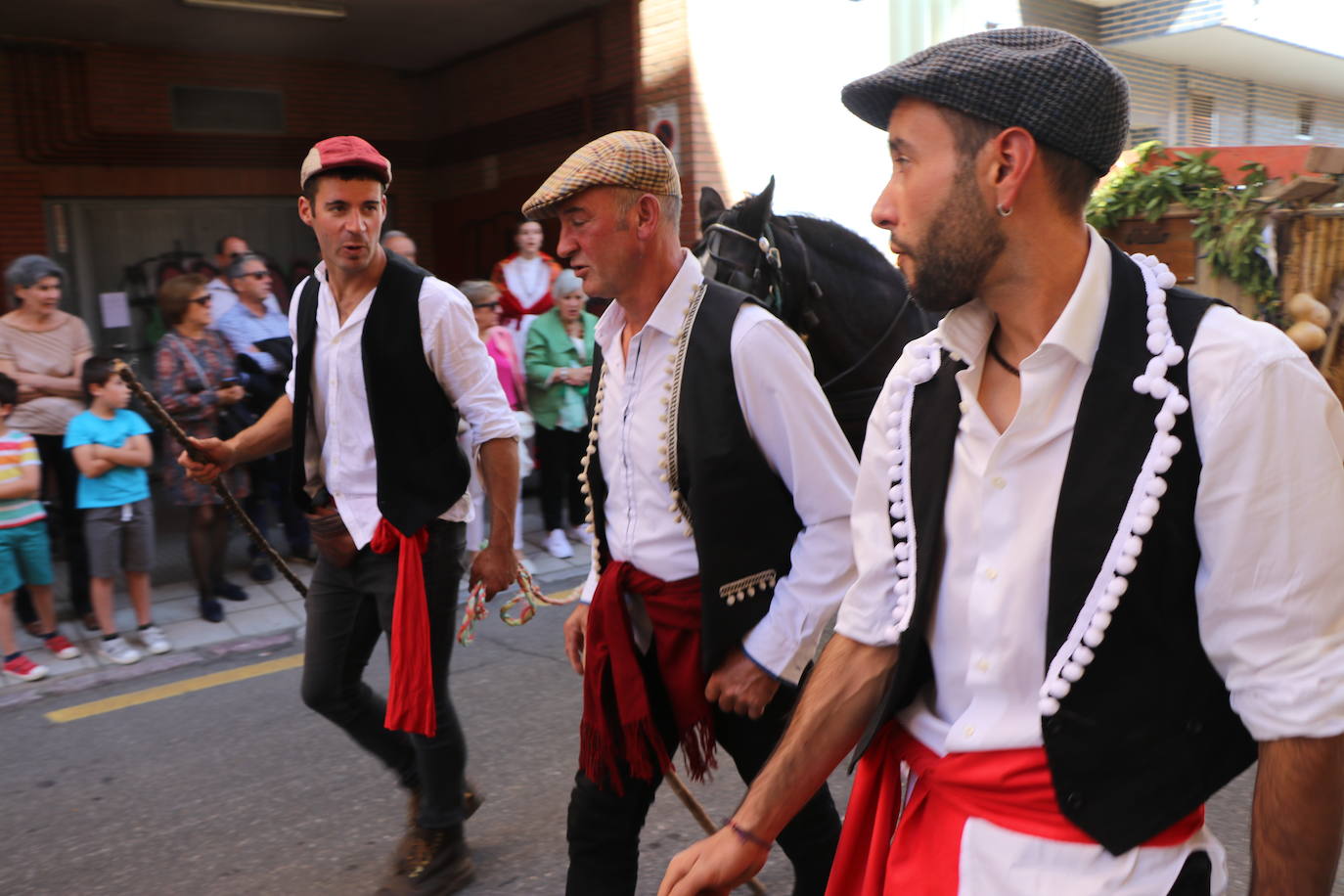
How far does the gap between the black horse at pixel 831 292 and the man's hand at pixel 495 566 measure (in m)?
1.98

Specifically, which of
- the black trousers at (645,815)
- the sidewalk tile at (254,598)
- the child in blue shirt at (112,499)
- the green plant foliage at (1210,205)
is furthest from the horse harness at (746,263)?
the sidewalk tile at (254,598)

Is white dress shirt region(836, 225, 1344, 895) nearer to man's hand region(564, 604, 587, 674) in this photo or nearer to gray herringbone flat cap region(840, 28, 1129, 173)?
gray herringbone flat cap region(840, 28, 1129, 173)

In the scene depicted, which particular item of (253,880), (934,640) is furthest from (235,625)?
(934,640)

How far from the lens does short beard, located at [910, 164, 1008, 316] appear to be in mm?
1441

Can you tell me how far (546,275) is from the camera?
8789 millimetres

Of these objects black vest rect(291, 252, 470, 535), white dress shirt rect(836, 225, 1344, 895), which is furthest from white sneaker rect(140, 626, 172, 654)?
white dress shirt rect(836, 225, 1344, 895)

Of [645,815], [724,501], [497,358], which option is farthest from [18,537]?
[724,501]

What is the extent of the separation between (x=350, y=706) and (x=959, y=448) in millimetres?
2381

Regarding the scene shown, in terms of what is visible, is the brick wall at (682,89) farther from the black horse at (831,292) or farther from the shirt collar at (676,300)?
the shirt collar at (676,300)

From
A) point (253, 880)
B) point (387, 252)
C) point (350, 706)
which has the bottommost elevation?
point (253, 880)

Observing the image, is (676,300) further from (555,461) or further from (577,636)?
(555,461)

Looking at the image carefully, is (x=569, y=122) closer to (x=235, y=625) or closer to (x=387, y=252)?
(x=235, y=625)

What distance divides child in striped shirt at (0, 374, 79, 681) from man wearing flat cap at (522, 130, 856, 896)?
13.9 ft

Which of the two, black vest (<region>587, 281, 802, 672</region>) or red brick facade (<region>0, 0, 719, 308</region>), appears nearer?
black vest (<region>587, 281, 802, 672</region>)
